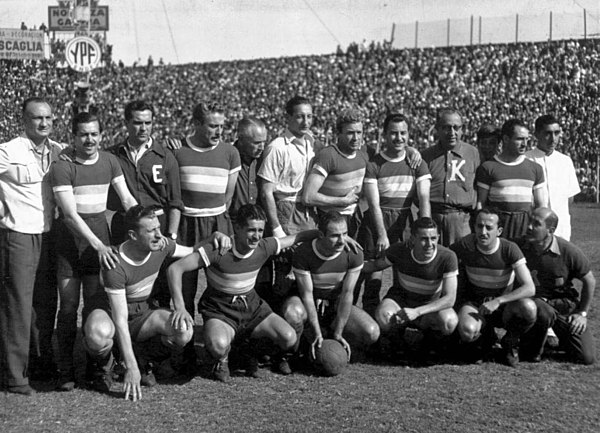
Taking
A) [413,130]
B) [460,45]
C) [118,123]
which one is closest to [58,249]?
[413,130]

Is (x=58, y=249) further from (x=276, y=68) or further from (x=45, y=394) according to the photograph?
(x=276, y=68)

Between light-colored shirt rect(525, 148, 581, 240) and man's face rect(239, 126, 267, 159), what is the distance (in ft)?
8.49

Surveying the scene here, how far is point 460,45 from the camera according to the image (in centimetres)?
3322

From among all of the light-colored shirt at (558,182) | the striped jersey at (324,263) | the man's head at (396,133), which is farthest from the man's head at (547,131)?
the striped jersey at (324,263)

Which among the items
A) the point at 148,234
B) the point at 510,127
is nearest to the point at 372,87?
the point at 510,127

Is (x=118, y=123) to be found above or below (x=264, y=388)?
above

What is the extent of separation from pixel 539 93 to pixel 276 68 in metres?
13.8

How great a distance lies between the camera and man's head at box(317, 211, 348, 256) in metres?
6.18

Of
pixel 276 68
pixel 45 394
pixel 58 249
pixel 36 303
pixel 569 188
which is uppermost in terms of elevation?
pixel 276 68

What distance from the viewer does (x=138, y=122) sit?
6.22 metres

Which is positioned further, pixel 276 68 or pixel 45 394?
pixel 276 68

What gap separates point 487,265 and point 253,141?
2269mm

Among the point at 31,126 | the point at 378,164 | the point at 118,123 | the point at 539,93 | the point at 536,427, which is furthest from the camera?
the point at 118,123

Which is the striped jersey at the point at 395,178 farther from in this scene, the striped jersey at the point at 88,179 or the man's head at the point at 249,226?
the striped jersey at the point at 88,179
